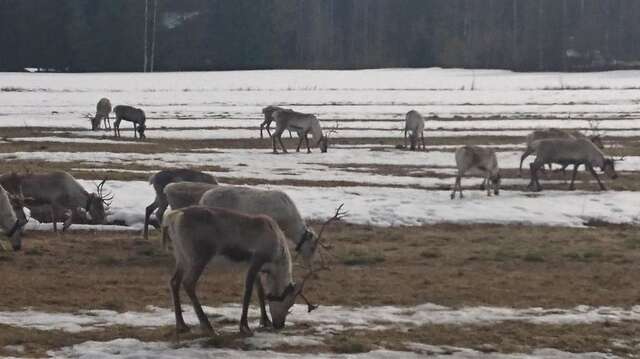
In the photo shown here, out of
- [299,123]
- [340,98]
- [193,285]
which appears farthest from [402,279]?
[340,98]

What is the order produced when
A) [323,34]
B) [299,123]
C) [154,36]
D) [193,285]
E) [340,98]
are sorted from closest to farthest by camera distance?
[193,285], [299,123], [340,98], [154,36], [323,34]

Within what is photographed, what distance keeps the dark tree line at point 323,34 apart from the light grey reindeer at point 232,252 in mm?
87763

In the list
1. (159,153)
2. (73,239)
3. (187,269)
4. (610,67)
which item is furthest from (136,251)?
(610,67)

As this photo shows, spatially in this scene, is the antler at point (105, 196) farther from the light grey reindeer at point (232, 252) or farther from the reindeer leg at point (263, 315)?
the light grey reindeer at point (232, 252)

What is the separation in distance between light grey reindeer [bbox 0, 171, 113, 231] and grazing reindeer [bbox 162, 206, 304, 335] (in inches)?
271

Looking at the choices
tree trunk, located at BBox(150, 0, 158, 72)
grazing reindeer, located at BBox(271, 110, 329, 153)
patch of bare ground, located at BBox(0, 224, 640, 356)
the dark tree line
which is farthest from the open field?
the dark tree line

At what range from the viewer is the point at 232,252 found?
9148mm

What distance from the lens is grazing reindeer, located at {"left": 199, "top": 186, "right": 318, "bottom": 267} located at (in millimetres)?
12062

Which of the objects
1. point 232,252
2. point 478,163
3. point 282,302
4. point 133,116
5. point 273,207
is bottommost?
point 282,302

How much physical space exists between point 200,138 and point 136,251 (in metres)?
19.8

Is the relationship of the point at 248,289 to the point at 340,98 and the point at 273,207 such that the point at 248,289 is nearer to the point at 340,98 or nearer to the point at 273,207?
the point at 273,207

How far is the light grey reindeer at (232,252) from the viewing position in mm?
9023

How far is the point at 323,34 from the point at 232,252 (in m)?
107

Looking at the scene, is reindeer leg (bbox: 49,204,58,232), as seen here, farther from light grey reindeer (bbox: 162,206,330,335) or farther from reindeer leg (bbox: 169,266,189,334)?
reindeer leg (bbox: 169,266,189,334)
